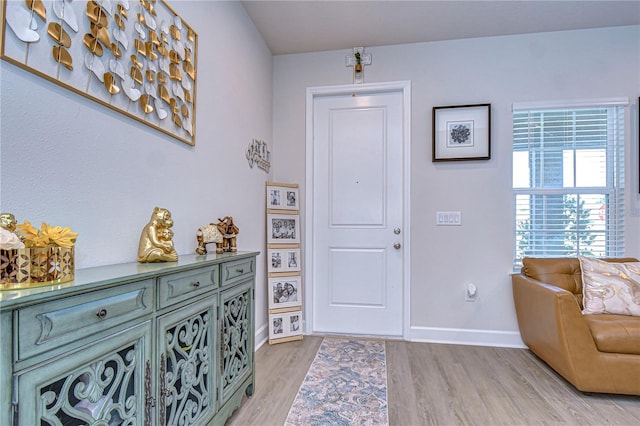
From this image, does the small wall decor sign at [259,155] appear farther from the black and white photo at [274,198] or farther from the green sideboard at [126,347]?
the green sideboard at [126,347]

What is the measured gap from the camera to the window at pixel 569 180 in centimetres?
275

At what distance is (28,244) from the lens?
83 cm

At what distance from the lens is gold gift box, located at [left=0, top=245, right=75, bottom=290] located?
0.77 meters

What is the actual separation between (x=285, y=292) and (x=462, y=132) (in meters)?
2.17

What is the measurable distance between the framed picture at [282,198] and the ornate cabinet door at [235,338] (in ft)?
3.75

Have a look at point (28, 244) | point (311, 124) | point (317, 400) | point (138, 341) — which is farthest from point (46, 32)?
point (311, 124)

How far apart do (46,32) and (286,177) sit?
7.39 feet

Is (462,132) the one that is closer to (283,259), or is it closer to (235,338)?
(283,259)

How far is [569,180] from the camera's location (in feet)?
9.17

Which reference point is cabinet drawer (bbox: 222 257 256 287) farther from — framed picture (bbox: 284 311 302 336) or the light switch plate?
the light switch plate

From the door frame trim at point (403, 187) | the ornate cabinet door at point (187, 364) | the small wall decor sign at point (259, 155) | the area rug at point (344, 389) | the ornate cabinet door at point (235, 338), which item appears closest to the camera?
the ornate cabinet door at point (187, 364)

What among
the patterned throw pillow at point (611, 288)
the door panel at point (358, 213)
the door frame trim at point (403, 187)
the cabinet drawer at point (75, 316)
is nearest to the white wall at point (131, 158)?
the cabinet drawer at point (75, 316)

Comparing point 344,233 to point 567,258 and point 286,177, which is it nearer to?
point 286,177

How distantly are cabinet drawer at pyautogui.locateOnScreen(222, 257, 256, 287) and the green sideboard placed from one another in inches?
0.4
